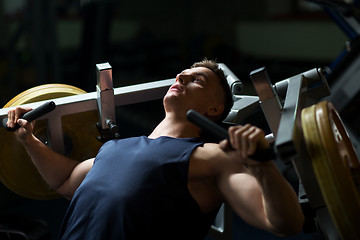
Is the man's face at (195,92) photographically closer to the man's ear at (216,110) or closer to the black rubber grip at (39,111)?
the man's ear at (216,110)

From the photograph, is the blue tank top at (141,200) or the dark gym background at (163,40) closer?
the blue tank top at (141,200)

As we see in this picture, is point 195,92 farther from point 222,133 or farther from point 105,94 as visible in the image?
point 222,133

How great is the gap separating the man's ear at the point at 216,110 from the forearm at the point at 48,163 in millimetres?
456

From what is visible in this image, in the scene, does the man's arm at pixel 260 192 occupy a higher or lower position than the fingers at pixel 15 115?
lower

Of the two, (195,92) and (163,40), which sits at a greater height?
(163,40)

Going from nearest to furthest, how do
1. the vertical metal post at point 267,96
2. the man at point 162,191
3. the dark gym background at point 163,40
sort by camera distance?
the man at point 162,191, the vertical metal post at point 267,96, the dark gym background at point 163,40

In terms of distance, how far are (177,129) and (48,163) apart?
1.31 ft

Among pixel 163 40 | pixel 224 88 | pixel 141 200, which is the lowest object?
pixel 141 200

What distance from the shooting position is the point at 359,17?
2.63 metres

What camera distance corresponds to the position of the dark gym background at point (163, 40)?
4.18m

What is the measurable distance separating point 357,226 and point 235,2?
5451mm

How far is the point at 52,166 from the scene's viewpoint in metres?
1.49

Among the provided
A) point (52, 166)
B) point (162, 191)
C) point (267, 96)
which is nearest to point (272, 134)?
point (267, 96)

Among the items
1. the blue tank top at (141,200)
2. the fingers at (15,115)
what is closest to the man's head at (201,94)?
the blue tank top at (141,200)
